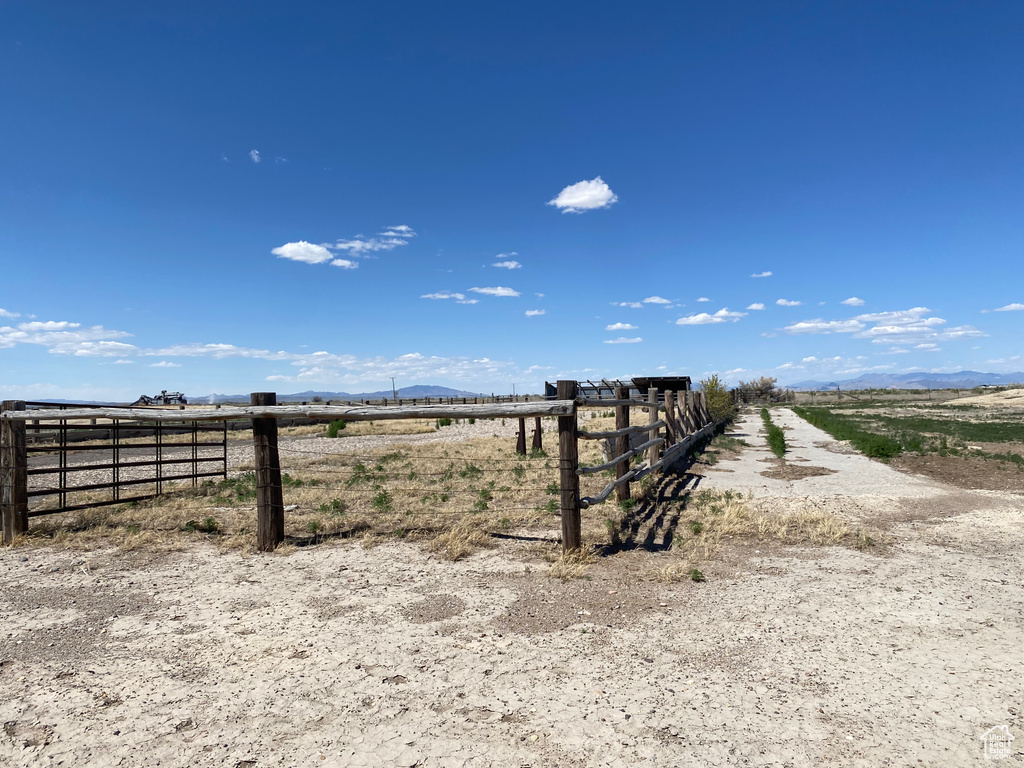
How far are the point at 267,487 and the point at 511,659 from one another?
13.7 feet

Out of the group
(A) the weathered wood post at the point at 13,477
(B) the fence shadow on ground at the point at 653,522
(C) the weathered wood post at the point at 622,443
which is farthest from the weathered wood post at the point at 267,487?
(C) the weathered wood post at the point at 622,443

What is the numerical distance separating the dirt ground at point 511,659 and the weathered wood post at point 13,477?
1.14m

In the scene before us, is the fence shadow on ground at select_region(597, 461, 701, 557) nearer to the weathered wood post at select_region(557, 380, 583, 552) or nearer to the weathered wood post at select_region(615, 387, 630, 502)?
the weathered wood post at select_region(615, 387, 630, 502)

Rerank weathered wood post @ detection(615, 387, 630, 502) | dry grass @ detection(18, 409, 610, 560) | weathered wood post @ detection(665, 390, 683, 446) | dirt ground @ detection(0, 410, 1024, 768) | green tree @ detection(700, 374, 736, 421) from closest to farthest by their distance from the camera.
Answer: dirt ground @ detection(0, 410, 1024, 768) < dry grass @ detection(18, 409, 610, 560) < weathered wood post @ detection(615, 387, 630, 502) < weathered wood post @ detection(665, 390, 683, 446) < green tree @ detection(700, 374, 736, 421)

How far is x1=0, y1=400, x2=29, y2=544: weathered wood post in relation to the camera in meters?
7.33

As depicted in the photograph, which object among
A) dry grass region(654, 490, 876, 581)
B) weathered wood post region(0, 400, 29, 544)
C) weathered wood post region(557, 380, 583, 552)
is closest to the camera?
weathered wood post region(557, 380, 583, 552)

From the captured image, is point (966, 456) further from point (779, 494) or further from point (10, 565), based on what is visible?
point (10, 565)

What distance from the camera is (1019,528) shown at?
702 centimetres

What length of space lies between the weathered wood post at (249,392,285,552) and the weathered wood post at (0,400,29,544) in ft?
10.6

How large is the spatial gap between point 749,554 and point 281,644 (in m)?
4.73

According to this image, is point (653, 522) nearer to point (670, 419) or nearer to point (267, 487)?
point (267, 487)

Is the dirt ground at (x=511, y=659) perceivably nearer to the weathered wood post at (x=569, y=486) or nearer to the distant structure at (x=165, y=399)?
the weathered wood post at (x=569, y=486)

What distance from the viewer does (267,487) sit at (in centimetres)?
674

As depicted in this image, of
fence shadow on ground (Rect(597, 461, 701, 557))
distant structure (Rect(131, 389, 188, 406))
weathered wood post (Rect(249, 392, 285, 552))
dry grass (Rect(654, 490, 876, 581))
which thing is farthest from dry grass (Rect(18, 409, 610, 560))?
distant structure (Rect(131, 389, 188, 406))
